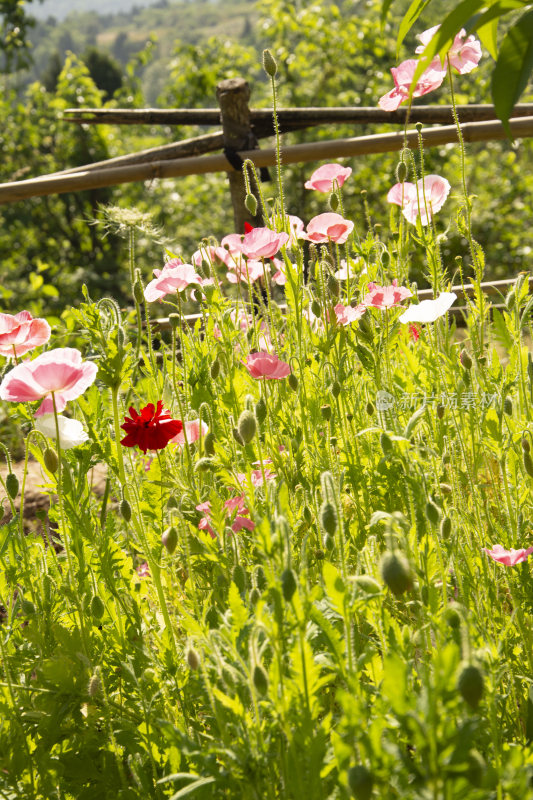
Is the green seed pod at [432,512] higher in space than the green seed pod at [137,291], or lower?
lower

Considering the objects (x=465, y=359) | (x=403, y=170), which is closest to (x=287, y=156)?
(x=403, y=170)

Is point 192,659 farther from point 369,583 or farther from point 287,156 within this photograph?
point 287,156

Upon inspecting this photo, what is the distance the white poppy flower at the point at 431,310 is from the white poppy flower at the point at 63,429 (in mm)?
623

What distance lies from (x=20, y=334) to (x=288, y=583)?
83 centimetres

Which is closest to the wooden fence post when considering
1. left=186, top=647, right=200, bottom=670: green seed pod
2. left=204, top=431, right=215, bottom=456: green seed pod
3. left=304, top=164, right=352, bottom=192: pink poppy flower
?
left=304, top=164, right=352, bottom=192: pink poppy flower

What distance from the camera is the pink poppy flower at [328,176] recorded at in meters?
1.78

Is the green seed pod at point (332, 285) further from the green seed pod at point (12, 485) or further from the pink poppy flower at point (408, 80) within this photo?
the green seed pod at point (12, 485)

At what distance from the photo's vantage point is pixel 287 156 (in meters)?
2.83

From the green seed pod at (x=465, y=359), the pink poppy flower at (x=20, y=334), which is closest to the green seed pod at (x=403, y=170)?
the green seed pod at (x=465, y=359)

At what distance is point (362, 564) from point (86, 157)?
8.32 metres

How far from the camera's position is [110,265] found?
8.31 metres

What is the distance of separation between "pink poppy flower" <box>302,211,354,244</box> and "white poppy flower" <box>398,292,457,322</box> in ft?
1.17

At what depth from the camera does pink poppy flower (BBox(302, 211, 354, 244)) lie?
1.64 metres

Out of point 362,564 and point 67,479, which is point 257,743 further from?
point 67,479
